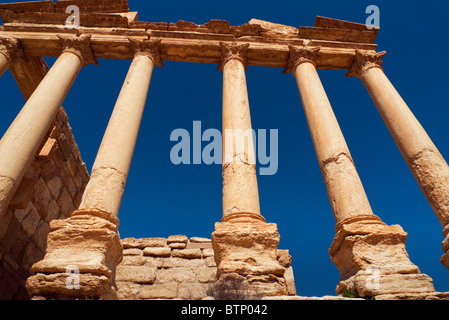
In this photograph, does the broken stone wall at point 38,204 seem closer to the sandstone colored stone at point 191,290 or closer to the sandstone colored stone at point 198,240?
the sandstone colored stone at point 191,290

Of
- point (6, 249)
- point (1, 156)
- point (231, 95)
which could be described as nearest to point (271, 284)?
point (231, 95)

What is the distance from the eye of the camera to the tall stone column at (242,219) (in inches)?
257

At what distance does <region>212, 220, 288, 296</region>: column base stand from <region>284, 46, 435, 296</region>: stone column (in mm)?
1966

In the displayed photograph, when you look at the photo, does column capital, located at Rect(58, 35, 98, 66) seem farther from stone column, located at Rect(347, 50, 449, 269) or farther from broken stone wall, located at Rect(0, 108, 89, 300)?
stone column, located at Rect(347, 50, 449, 269)

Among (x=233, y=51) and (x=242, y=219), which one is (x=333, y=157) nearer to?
(x=242, y=219)

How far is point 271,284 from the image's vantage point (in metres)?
6.34

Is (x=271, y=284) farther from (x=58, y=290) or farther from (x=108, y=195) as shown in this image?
(x=108, y=195)

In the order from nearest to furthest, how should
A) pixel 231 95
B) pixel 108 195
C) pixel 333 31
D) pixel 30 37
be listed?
pixel 108 195 → pixel 231 95 → pixel 30 37 → pixel 333 31

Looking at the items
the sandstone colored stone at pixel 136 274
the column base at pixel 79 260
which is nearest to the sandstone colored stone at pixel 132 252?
the sandstone colored stone at pixel 136 274

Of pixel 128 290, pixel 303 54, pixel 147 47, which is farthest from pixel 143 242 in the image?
pixel 303 54

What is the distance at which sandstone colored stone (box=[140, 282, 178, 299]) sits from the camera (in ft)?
40.4

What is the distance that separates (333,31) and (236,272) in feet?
44.3

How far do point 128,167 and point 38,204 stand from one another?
8332 mm

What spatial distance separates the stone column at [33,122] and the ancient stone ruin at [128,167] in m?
0.04
